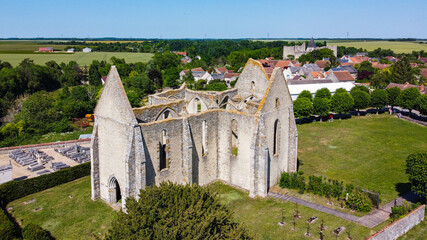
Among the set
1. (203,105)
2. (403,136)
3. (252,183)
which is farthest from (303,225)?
(403,136)

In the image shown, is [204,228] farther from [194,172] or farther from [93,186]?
[93,186]

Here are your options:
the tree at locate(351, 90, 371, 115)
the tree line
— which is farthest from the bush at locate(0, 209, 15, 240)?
→ the tree at locate(351, 90, 371, 115)

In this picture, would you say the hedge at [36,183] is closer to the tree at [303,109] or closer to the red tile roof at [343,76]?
the tree at [303,109]

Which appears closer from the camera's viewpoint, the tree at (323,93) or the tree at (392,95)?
the tree at (392,95)

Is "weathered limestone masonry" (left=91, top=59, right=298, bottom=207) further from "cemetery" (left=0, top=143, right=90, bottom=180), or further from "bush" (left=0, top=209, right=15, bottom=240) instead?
"cemetery" (left=0, top=143, right=90, bottom=180)

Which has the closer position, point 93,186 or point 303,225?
point 303,225

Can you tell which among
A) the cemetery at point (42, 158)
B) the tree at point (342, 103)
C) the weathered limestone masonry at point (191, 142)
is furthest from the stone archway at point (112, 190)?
the tree at point (342, 103)
